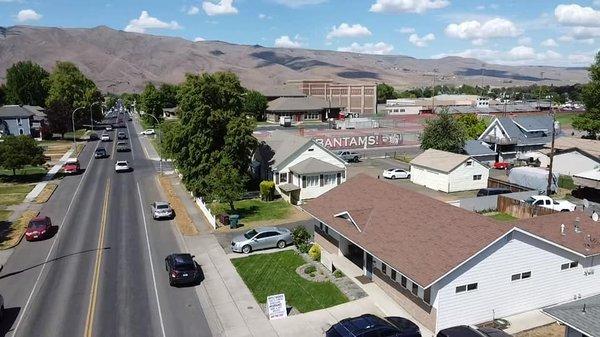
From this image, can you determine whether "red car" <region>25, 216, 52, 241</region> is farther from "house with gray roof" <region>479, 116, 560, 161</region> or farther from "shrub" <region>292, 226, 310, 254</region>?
"house with gray roof" <region>479, 116, 560, 161</region>

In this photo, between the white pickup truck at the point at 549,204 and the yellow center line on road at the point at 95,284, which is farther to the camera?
the white pickup truck at the point at 549,204

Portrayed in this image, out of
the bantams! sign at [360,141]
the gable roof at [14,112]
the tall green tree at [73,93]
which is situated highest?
the tall green tree at [73,93]

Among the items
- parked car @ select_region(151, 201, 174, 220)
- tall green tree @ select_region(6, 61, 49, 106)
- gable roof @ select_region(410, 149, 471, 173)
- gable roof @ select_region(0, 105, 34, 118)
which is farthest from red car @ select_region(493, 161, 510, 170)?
tall green tree @ select_region(6, 61, 49, 106)

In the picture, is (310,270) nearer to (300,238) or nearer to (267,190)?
(300,238)

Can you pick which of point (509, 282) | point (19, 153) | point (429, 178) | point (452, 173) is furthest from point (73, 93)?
point (509, 282)

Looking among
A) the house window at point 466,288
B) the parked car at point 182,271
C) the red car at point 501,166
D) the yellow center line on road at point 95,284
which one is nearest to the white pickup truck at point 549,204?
the red car at point 501,166

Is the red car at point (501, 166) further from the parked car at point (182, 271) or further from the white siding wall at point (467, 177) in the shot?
the parked car at point (182, 271)
